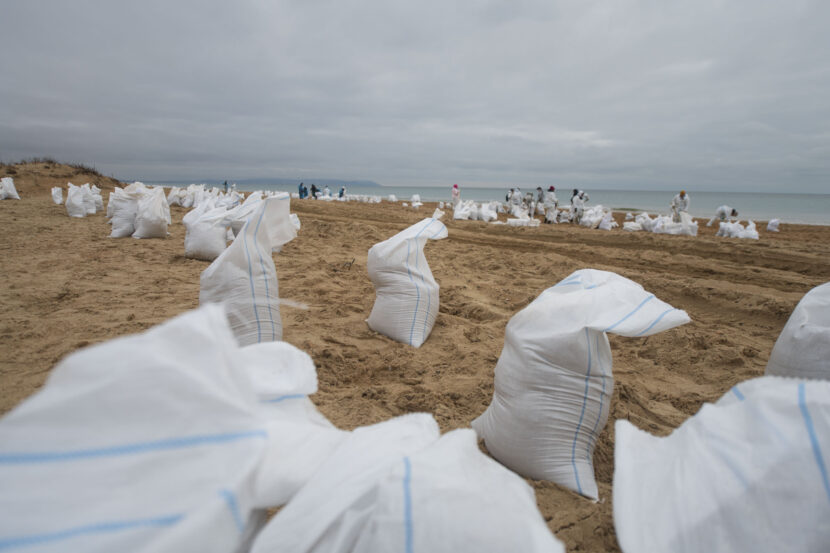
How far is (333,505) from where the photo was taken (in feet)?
2.33

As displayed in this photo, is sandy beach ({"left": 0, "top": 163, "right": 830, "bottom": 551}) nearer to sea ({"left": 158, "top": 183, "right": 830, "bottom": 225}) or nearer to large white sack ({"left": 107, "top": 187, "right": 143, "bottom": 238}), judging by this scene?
large white sack ({"left": 107, "top": 187, "right": 143, "bottom": 238})

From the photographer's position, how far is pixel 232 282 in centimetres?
210

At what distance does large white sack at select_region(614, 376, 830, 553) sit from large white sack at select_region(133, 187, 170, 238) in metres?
6.95

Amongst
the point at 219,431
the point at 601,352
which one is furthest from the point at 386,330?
the point at 219,431

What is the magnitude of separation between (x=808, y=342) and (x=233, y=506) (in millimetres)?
2058

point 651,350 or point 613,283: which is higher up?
point 613,283

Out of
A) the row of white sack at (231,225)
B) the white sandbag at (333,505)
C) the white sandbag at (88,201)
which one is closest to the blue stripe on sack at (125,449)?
the white sandbag at (333,505)

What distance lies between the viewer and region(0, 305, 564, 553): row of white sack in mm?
548

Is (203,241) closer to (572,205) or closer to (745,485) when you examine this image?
(745,485)

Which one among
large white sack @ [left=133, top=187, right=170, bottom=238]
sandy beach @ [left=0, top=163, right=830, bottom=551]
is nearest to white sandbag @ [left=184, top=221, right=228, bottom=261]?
sandy beach @ [left=0, top=163, right=830, bottom=551]

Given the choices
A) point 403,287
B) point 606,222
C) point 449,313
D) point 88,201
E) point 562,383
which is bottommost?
point 449,313

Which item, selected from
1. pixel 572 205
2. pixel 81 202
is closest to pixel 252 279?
pixel 81 202

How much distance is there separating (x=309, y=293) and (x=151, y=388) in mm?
3232

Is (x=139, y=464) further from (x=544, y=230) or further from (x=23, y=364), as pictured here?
(x=544, y=230)
